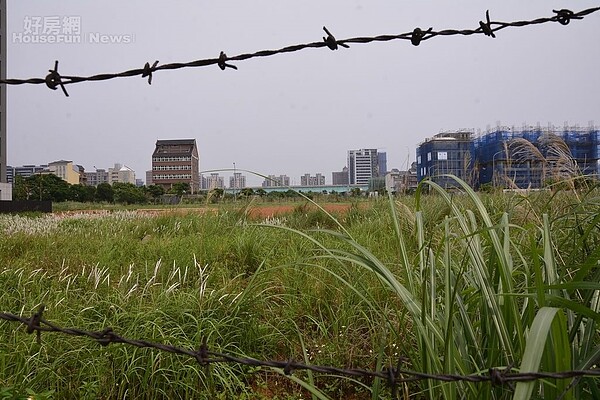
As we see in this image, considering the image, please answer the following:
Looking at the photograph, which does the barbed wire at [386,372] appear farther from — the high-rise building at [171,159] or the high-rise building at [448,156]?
the high-rise building at [171,159]

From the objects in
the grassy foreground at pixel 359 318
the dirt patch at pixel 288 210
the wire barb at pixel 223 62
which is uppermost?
the wire barb at pixel 223 62

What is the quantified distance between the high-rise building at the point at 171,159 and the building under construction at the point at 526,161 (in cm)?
926

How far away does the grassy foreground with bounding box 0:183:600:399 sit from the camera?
1.02 metres

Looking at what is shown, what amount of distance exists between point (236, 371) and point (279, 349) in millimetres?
279

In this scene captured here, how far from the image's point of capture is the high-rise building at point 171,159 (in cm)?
1445

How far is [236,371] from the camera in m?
1.84

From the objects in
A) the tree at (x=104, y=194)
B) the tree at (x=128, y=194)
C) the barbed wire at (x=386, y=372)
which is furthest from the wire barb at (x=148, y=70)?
the tree at (x=104, y=194)

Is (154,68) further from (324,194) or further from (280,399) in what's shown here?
(324,194)

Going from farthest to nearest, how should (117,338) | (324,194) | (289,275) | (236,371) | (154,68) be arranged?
(324,194)
(289,275)
(236,371)
(154,68)
(117,338)

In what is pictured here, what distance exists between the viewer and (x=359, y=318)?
2.12 m

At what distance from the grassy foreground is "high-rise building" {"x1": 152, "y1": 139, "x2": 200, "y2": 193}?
1156 cm

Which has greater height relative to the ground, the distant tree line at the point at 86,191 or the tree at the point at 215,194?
the distant tree line at the point at 86,191

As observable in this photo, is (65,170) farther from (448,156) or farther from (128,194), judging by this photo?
(448,156)

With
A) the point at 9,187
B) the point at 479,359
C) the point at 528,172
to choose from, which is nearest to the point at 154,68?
the point at 479,359
